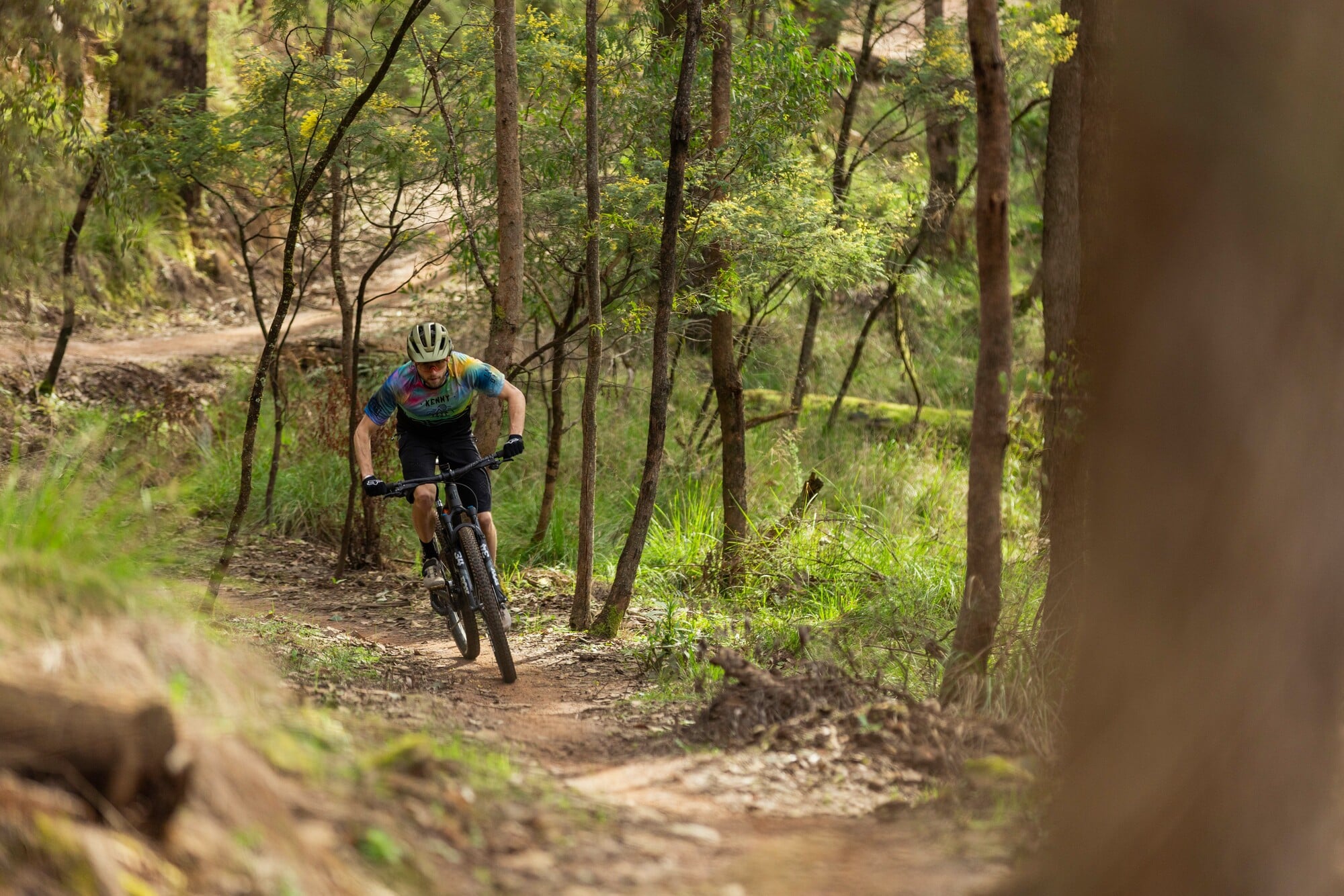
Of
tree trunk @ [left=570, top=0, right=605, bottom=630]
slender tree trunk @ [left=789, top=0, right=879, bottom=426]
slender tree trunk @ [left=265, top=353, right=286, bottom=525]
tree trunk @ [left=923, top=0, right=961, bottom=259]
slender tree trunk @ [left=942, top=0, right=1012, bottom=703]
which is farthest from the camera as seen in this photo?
tree trunk @ [left=923, top=0, right=961, bottom=259]

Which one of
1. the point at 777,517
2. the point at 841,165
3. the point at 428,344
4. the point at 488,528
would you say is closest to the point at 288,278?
the point at 428,344

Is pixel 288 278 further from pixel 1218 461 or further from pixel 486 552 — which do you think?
pixel 1218 461

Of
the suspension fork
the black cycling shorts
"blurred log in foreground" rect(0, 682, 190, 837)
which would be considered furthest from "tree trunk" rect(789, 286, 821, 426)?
"blurred log in foreground" rect(0, 682, 190, 837)

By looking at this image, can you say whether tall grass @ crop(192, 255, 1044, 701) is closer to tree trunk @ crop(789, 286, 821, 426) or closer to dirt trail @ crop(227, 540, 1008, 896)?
tree trunk @ crop(789, 286, 821, 426)

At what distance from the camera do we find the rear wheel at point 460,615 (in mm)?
7676

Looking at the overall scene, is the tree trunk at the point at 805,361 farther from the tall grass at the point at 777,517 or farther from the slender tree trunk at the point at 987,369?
the slender tree trunk at the point at 987,369

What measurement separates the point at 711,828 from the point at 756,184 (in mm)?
7243

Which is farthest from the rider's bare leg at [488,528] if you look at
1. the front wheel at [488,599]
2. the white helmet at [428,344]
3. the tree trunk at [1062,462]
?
the tree trunk at [1062,462]

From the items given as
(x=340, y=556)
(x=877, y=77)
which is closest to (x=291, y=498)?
(x=340, y=556)

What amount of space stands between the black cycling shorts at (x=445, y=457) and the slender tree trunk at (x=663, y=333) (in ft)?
4.46

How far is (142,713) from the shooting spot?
3.17 m

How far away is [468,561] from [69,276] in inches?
341

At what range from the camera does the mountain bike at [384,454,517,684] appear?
288 inches

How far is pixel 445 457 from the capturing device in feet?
26.2
